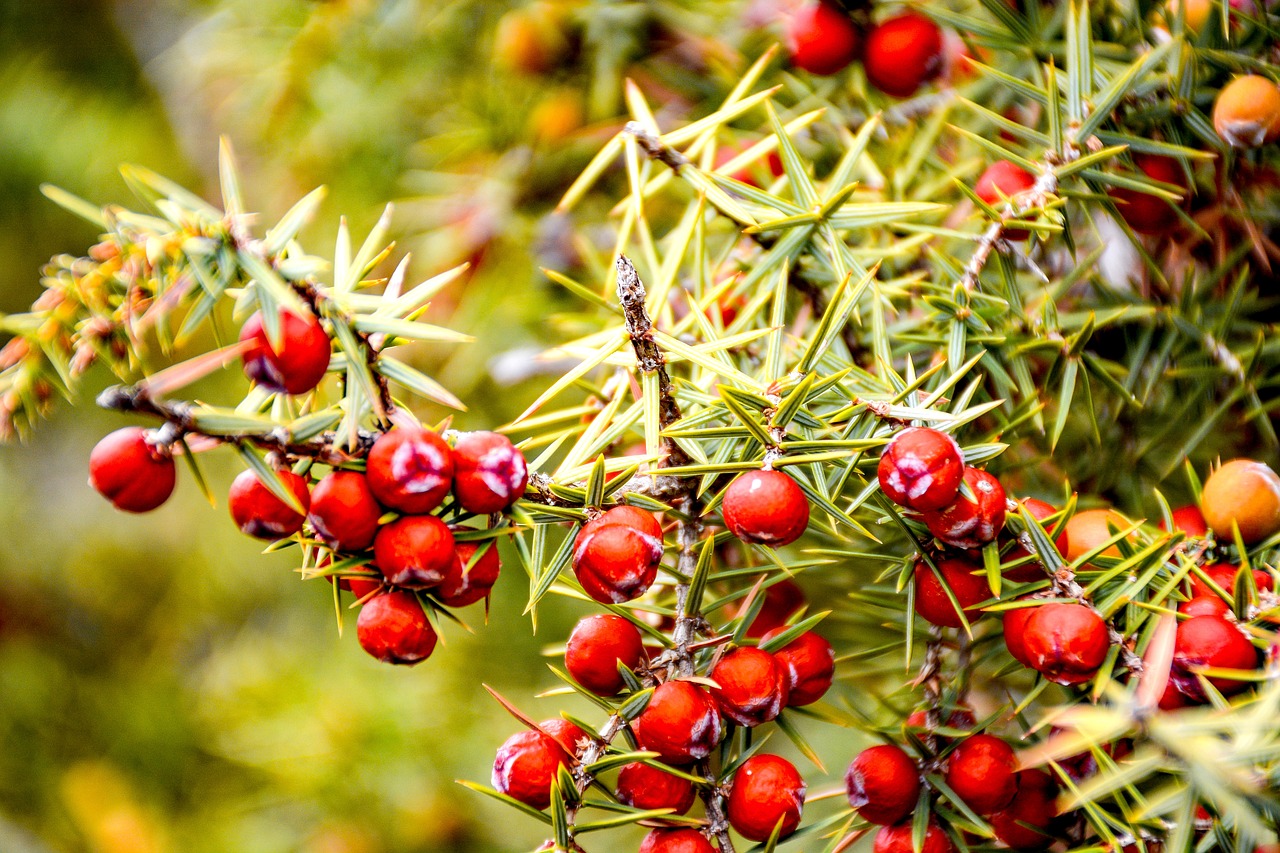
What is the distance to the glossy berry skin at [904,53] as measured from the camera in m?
0.66

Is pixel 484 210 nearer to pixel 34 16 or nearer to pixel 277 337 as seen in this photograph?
pixel 277 337

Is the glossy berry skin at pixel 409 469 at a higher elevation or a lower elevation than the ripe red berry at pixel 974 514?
higher

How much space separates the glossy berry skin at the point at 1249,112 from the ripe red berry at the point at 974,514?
0.95ft

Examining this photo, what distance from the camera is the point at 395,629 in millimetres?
395

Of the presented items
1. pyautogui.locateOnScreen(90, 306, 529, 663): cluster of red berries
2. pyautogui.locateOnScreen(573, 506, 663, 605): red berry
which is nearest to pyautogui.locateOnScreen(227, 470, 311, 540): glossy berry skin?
pyautogui.locateOnScreen(90, 306, 529, 663): cluster of red berries

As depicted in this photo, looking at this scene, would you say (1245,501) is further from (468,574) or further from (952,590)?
(468,574)

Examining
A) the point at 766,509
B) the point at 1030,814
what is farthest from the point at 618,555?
the point at 1030,814

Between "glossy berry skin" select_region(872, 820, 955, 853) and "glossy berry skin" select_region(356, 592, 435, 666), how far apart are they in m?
0.26

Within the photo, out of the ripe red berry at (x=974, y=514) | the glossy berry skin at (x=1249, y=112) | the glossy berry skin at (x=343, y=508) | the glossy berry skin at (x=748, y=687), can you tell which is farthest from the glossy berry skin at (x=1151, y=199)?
the glossy berry skin at (x=343, y=508)

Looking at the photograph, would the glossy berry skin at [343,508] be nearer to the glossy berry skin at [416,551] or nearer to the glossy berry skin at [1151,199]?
the glossy berry skin at [416,551]

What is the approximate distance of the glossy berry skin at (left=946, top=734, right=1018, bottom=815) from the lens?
0.44 m

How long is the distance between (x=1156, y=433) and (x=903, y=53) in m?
0.33

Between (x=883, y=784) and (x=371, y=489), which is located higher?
(x=371, y=489)

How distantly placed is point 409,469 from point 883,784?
29 cm
